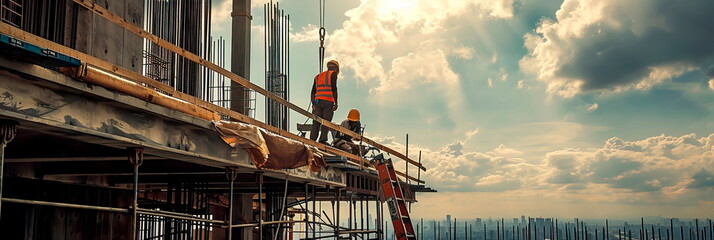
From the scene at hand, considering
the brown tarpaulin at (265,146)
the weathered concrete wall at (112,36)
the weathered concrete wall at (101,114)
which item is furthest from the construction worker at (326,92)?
the weathered concrete wall at (101,114)

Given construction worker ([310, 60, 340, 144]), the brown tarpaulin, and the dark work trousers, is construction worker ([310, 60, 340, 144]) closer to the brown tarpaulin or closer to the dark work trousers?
the dark work trousers

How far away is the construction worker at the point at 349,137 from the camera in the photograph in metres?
18.9

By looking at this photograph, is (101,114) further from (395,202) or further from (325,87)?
(325,87)

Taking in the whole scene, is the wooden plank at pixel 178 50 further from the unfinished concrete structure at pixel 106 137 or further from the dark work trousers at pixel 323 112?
the dark work trousers at pixel 323 112

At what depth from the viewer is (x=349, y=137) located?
1961cm

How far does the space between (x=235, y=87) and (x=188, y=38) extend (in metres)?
2.12

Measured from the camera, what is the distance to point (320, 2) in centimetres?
2733

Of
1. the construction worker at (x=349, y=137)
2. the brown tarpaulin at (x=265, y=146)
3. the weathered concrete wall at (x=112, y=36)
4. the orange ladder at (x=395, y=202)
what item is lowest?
the orange ladder at (x=395, y=202)

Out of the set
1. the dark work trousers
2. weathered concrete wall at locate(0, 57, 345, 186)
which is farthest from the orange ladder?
weathered concrete wall at locate(0, 57, 345, 186)

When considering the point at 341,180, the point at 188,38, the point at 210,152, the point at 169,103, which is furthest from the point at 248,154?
the point at 188,38

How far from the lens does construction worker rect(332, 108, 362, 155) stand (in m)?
18.9

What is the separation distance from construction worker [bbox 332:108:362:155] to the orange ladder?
1.77m

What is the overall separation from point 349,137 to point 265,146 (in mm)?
8522

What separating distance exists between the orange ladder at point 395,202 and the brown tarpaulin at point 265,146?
3.40m
